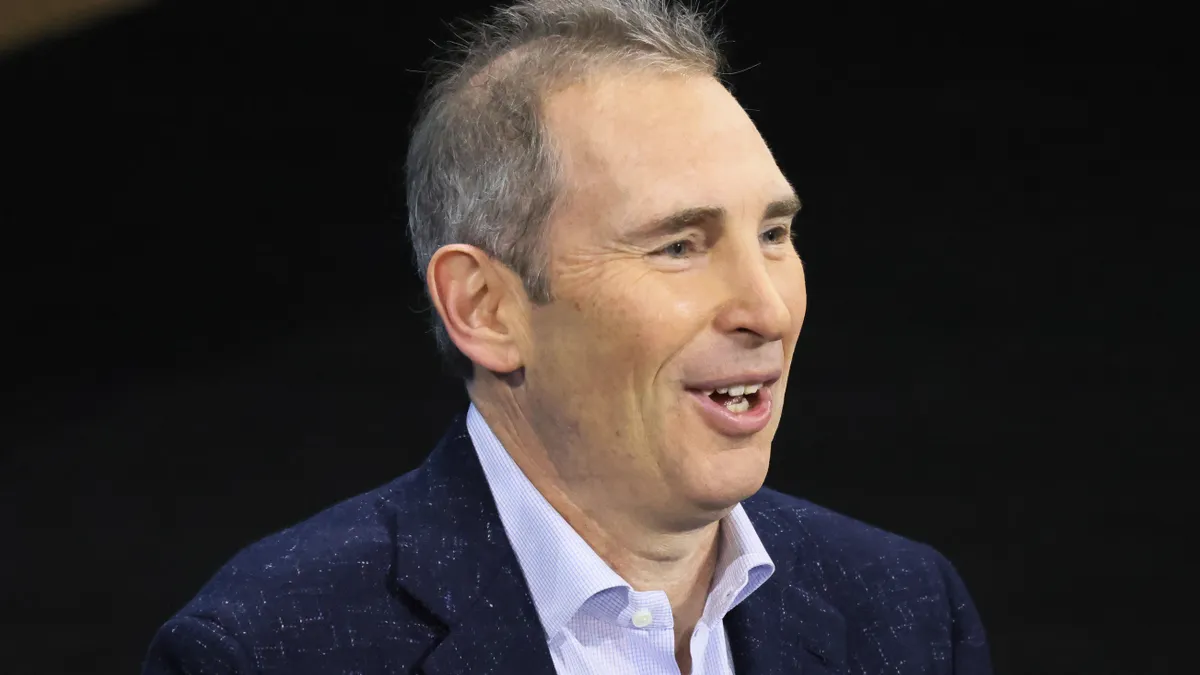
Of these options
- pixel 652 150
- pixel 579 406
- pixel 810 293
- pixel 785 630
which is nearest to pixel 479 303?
pixel 579 406

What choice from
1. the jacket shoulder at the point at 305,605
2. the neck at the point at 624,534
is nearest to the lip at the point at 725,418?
the neck at the point at 624,534

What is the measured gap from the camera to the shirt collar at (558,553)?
79.7 inches

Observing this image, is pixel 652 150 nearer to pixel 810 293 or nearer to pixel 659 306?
pixel 659 306

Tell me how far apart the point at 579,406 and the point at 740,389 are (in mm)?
197

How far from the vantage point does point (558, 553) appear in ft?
6.70

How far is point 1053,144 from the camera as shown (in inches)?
135

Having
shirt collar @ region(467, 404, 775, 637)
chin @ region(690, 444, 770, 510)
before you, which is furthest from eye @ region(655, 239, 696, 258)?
shirt collar @ region(467, 404, 775, 637)

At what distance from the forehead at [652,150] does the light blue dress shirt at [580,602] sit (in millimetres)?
384

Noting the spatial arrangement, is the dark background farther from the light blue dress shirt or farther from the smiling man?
the light blue dress shirt

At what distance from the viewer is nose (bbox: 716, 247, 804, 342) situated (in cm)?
192

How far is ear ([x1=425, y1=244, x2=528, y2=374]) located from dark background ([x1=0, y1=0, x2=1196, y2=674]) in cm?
87

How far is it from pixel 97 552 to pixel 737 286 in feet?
4.41

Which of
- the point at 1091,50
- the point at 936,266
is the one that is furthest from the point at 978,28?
the point at 936,266

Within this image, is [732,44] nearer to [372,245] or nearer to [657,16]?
[372,245]
